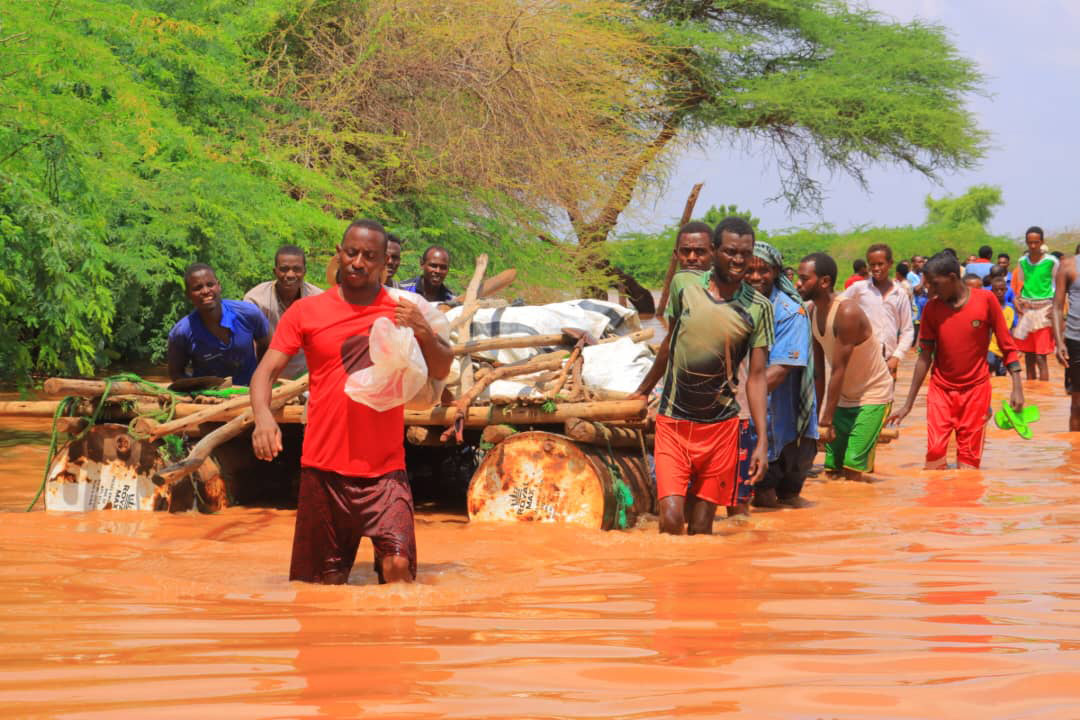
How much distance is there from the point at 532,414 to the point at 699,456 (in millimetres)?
1160

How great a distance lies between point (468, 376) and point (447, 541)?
45.6 inches

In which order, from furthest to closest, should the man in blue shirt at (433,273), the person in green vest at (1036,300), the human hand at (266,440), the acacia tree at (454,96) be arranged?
1. the acacia tree at (454,96)
2. the person in green vest at (1036,300)
3. the man in blue shirt at (433,273)
4. the human hand at (266,440)

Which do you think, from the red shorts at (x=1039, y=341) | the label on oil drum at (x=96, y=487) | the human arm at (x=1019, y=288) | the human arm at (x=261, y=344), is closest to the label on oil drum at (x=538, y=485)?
the human arm at (x=261, y=344)

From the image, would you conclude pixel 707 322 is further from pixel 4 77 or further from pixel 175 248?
pixel 175 248

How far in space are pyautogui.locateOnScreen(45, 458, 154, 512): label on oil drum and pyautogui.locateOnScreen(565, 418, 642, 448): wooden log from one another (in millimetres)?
2425

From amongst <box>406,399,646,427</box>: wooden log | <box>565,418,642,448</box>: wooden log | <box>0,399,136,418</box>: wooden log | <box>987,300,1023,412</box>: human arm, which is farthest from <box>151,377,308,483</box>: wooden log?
<box>987,300,1023,412</box>: human arm

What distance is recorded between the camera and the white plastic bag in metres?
4.57

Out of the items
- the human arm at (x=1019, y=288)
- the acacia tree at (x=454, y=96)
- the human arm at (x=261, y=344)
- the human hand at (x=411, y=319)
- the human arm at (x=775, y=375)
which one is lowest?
the human arm at (x=775, y=375)

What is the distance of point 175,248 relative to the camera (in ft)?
44.8

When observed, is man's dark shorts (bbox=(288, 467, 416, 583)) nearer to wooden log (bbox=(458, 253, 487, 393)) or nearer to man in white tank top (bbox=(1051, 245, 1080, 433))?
wooden log (bbox=(458, 253, 487, 393))

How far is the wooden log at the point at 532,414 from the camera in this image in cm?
664

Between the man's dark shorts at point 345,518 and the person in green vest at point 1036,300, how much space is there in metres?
11.7

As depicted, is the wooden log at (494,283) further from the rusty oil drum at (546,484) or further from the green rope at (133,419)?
the green rope at (133,419)

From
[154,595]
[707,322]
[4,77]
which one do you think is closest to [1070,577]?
[707,322]
